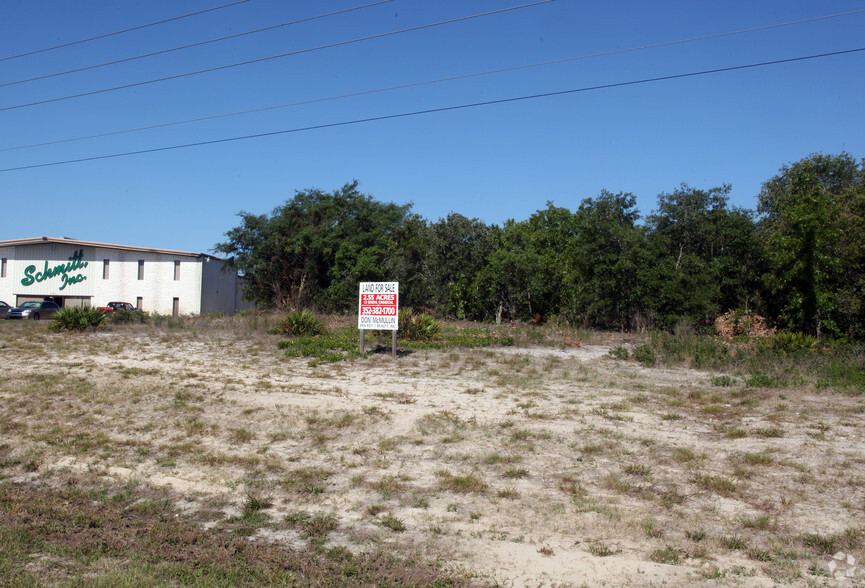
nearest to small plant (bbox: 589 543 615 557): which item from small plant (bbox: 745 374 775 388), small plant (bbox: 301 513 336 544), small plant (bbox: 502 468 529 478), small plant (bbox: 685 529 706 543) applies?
small plant (bbox: 685 529 706 543)

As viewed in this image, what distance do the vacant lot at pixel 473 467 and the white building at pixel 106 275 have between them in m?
38.1

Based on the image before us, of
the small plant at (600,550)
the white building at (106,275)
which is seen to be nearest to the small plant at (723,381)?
the small plant at (600,550)

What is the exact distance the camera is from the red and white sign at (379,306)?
62.8 ft

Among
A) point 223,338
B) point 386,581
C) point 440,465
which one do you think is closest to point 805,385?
point 440,465

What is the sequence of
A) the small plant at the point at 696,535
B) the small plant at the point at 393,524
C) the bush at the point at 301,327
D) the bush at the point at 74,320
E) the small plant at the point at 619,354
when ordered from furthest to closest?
the bush at the point at 74,320
the bush at the point at 301,327
the small plant at the point at 619,354
the small plant at the point at 393,524
the small plant at the point at 696,535

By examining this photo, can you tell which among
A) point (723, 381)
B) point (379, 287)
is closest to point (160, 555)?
point (723, 381)

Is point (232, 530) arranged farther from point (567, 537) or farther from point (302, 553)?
point (567, 537)

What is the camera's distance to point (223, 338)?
74.3 ft

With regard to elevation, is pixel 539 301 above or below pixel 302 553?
above

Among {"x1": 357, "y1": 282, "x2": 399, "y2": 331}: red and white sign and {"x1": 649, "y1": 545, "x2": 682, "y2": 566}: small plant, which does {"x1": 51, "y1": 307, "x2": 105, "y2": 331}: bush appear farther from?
{"x1": 649, "y1": 545, "x2": 682, "y2": 566}: small plant

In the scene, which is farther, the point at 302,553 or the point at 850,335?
the point at 850,335

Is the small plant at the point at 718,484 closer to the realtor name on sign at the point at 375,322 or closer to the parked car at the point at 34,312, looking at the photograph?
the realtor name on sign at the point at 375,322

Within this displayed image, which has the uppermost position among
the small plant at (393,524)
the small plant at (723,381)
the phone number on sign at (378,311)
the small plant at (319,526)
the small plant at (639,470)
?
the phone number on sign at (378,311)

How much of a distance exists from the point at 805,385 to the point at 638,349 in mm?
5234
